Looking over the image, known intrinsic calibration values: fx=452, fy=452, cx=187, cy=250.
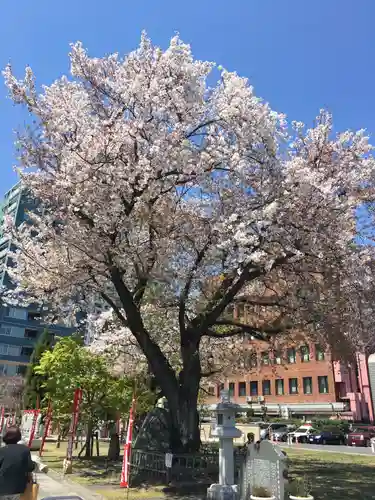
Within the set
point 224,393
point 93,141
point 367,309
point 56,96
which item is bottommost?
point 224,393

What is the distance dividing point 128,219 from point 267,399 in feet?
171

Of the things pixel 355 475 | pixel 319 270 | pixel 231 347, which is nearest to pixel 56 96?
pixel 319 270

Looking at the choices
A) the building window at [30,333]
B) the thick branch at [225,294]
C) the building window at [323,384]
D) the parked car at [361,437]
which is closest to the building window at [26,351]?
the building window at [30,333]

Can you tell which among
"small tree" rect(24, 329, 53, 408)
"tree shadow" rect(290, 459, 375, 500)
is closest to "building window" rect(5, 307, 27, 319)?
"small tree" rect(24, 329, 53, 408)

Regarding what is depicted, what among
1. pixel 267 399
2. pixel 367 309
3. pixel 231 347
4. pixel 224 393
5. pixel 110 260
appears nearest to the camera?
pixel 224 393

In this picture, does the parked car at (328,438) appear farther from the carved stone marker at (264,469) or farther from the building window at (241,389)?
the carved stone marker at (264,469)

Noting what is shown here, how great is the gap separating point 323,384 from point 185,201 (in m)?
44.3

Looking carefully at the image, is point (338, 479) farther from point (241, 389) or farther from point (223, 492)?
point (241, 389)

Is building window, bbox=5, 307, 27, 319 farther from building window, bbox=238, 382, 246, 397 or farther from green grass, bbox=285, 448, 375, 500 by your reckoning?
green grass, bbox=285, 448, 375, 500

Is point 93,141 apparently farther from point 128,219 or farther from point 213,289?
point 213,289

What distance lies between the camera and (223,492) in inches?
403

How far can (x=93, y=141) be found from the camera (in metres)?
12.5

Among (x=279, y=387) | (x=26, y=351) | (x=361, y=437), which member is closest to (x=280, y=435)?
(x=361, y=437)

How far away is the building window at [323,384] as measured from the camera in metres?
52.4
